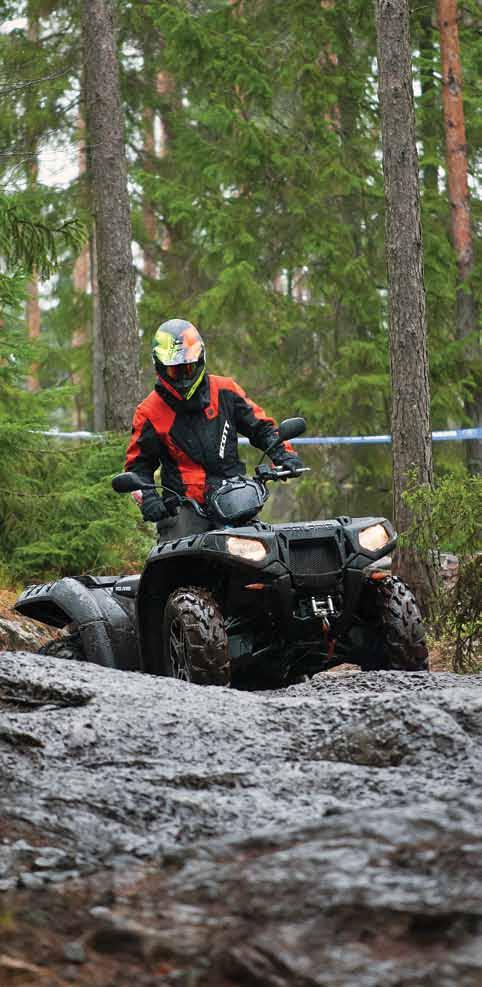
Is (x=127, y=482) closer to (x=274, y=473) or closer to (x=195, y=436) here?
(x=195, y=436)

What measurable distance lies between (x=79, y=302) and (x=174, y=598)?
1580cm

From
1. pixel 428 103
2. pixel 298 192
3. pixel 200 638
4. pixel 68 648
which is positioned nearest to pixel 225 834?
pixel 200 638

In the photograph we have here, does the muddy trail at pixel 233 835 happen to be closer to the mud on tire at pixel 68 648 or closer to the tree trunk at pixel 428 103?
the mud on tire at pixel 68 648

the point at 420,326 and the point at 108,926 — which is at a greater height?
the point at 420,326

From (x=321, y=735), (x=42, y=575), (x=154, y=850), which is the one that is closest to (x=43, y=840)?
(x=154, y=850)

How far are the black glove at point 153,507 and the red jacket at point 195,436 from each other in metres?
0.20

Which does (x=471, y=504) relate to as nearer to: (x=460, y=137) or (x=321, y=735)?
(x=321, y=735)

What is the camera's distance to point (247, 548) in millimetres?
6266

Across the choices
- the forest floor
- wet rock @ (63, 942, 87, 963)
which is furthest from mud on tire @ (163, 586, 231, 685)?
wet rock @ (63, 942, 87, 963)

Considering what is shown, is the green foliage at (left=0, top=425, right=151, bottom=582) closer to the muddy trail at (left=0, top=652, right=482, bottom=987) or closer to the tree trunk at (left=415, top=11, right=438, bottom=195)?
the muddy trail at (left=0, top=652, right=482, bottom=987)

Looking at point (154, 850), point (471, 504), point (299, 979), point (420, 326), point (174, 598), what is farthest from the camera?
point (420, 326)

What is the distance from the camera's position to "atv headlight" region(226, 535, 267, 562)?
6242 mm

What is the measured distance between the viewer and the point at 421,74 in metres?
17.9

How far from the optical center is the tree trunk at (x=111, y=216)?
13.7 meters
